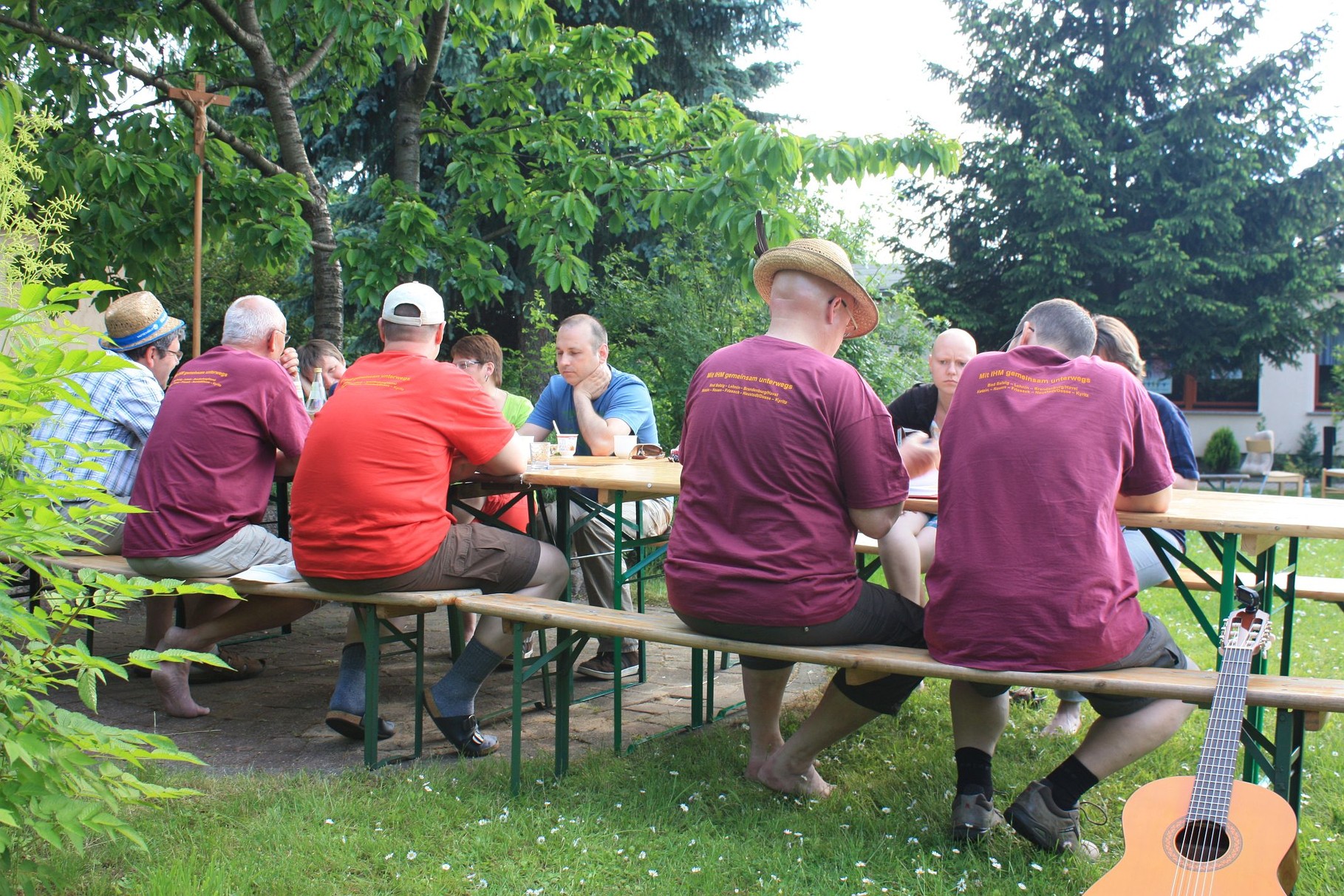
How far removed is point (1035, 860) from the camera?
2865mm

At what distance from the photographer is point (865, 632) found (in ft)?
10.3

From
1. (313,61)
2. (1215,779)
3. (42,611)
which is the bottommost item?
(1215,779)

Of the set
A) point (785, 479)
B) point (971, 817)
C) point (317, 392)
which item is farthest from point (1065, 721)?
point (317, 392)

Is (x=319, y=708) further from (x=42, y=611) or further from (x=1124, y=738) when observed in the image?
(x=1124, y=738)

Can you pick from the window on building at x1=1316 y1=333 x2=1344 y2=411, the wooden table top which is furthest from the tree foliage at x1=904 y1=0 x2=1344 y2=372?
the wooden table top

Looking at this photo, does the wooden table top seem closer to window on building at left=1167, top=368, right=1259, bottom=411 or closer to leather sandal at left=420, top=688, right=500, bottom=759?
leather sandal at left=420, top=688, right=500, bottom=759

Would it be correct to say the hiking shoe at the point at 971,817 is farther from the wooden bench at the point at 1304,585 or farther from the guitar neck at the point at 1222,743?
the wooden bench at the point at 1304,585

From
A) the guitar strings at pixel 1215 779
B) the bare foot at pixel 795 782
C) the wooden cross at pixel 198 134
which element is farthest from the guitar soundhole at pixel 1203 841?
the wooden cross at pixel 198 134

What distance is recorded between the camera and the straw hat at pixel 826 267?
10.3 ft

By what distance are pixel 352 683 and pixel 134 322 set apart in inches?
76.5

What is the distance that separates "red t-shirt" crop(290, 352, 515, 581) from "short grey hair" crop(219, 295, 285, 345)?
33.8 inches

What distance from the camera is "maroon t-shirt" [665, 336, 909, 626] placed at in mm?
3000

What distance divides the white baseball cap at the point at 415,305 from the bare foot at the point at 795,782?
190 cm

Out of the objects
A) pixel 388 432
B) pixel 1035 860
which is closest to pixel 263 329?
pixel 388 432
